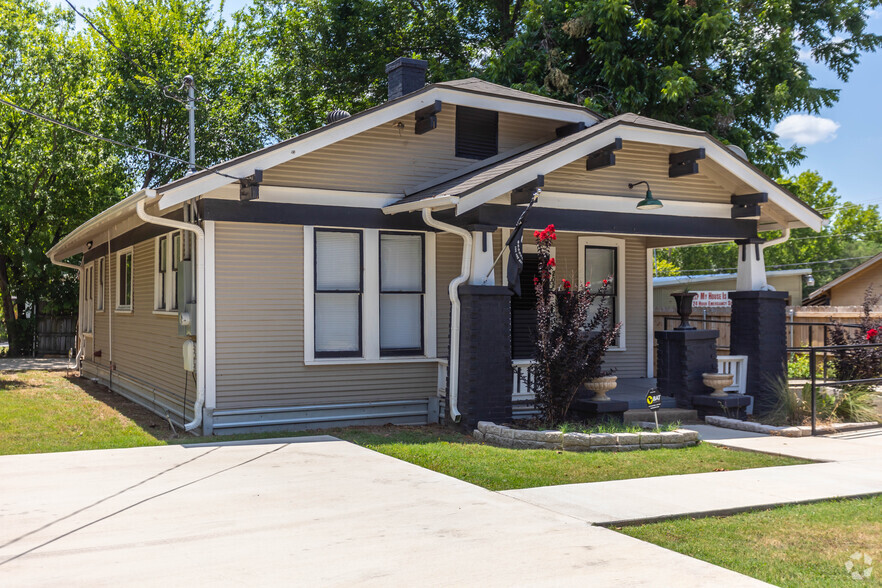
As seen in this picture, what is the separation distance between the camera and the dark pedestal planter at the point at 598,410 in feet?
32.6

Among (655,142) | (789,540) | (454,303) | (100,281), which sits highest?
(655,142)

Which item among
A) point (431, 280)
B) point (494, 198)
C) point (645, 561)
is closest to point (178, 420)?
point (431, 280)

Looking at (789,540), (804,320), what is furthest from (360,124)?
(804,320)

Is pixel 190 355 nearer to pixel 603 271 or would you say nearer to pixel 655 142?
pixel 655 142

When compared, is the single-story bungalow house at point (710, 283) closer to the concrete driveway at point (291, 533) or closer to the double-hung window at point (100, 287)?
the double-hung window at point (100, 287)

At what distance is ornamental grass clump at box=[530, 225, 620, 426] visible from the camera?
31.7 ft

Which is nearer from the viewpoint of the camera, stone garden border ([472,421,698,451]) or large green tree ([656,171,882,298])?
stone garden border ([472,421,698,451])

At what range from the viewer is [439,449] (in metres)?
8.87

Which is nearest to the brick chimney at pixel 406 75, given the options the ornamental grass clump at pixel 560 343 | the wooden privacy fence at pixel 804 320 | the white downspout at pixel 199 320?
the ornamental grass clump at pixel 560 343

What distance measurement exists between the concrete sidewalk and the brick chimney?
24.2ft

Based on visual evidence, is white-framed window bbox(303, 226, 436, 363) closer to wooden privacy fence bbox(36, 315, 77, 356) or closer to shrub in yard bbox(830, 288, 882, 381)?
shrub in yard bbox(830, 288, 882, 381)

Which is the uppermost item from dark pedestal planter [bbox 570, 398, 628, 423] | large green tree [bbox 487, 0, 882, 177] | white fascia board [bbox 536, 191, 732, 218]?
large green tree [bbox 487, 0, 882, 177]

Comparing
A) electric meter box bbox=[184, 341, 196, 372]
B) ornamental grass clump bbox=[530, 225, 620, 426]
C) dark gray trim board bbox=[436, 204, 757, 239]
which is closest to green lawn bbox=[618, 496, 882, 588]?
ornamental grass clump bbox=[530, 225, 620, 426]

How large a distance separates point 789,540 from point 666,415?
5.53 m
